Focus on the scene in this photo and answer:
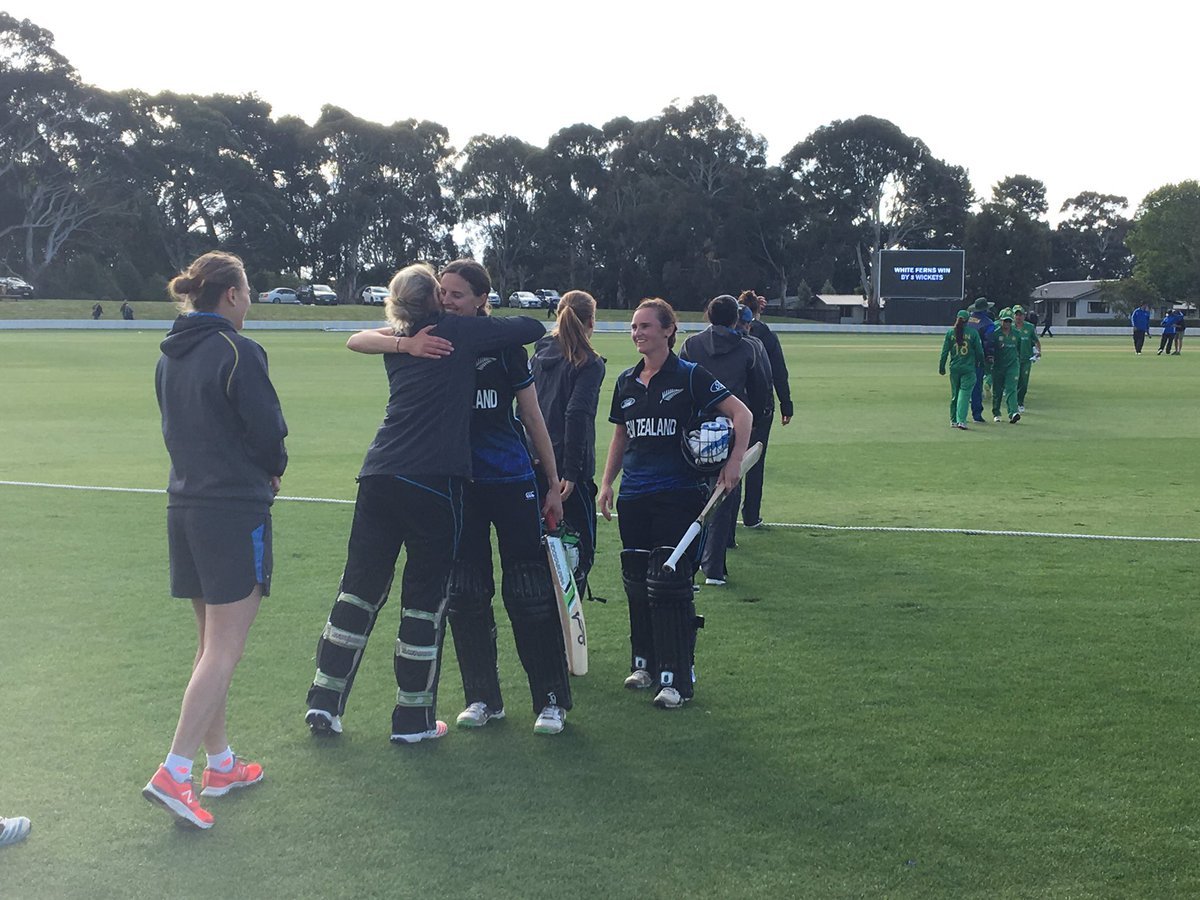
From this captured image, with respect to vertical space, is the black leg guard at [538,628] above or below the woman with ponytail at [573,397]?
below

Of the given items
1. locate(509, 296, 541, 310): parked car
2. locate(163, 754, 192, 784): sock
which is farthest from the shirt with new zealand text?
locate(509, 296, 541, 310): parked car

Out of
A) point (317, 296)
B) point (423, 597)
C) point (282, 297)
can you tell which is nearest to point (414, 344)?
point (423, 597)

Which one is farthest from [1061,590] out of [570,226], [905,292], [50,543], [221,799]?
[570,226]

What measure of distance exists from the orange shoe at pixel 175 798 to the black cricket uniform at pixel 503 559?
4.80 feet

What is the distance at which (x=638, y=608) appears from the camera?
5902 mm

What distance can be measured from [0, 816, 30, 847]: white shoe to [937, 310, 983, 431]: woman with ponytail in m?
16.5

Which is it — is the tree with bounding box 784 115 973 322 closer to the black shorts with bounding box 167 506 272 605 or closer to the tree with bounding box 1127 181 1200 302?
the tree with bounding box 1127 181 1200 302

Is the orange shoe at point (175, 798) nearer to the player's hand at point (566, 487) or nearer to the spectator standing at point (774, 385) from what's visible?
the player's hand at point (566, 487)

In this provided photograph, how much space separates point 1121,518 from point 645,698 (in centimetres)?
669

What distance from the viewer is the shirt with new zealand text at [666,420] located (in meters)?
5.68

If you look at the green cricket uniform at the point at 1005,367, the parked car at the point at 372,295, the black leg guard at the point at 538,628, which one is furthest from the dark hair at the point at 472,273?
the parked car at the point at 372,295

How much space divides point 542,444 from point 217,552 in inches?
60.8

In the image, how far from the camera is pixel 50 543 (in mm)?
9227

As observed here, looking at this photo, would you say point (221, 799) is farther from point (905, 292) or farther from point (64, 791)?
point (905, 292)
